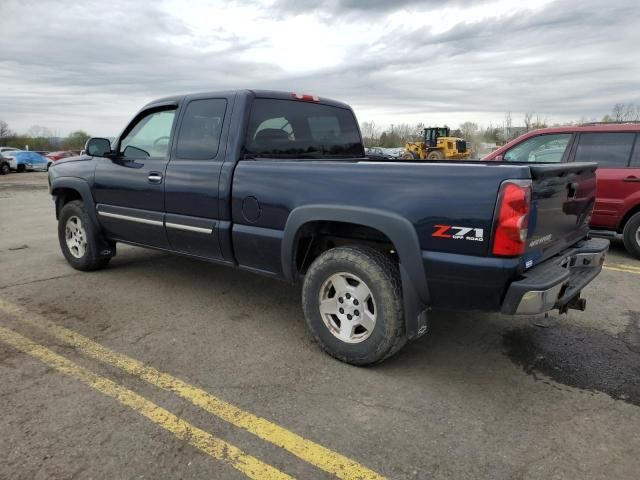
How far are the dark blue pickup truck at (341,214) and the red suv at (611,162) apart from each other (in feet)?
10.6

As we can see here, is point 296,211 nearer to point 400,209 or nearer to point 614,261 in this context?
point 400,209

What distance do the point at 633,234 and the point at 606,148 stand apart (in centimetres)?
121

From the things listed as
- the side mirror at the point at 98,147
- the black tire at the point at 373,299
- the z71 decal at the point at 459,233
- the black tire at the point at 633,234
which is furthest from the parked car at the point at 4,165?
the z71 decal at the point at 459,233

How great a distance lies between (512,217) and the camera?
2705 mm

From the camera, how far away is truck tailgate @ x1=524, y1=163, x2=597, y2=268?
2.92m

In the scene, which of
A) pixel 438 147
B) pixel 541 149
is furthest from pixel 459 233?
pixel 438 147

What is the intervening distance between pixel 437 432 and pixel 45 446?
2.04 meters

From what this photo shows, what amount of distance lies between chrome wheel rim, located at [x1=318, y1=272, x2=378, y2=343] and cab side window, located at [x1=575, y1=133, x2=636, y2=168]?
16.5ft

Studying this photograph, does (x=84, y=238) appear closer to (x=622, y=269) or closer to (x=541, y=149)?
(x=541, y=149)

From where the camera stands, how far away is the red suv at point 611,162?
658 centimetres

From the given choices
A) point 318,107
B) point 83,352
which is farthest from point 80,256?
point 318,107

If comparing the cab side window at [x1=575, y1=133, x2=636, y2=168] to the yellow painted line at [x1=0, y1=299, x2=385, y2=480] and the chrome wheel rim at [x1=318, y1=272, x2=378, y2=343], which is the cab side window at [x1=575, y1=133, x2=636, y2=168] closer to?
the chrome wheel rim at [x1=318, y1=272, x2=378, y2=343]

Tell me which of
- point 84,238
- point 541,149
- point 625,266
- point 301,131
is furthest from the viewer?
point 541,149

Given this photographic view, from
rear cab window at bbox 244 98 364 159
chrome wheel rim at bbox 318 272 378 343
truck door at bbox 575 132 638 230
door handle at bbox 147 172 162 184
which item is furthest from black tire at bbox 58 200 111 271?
truck door at bbox 575 132 638 230
